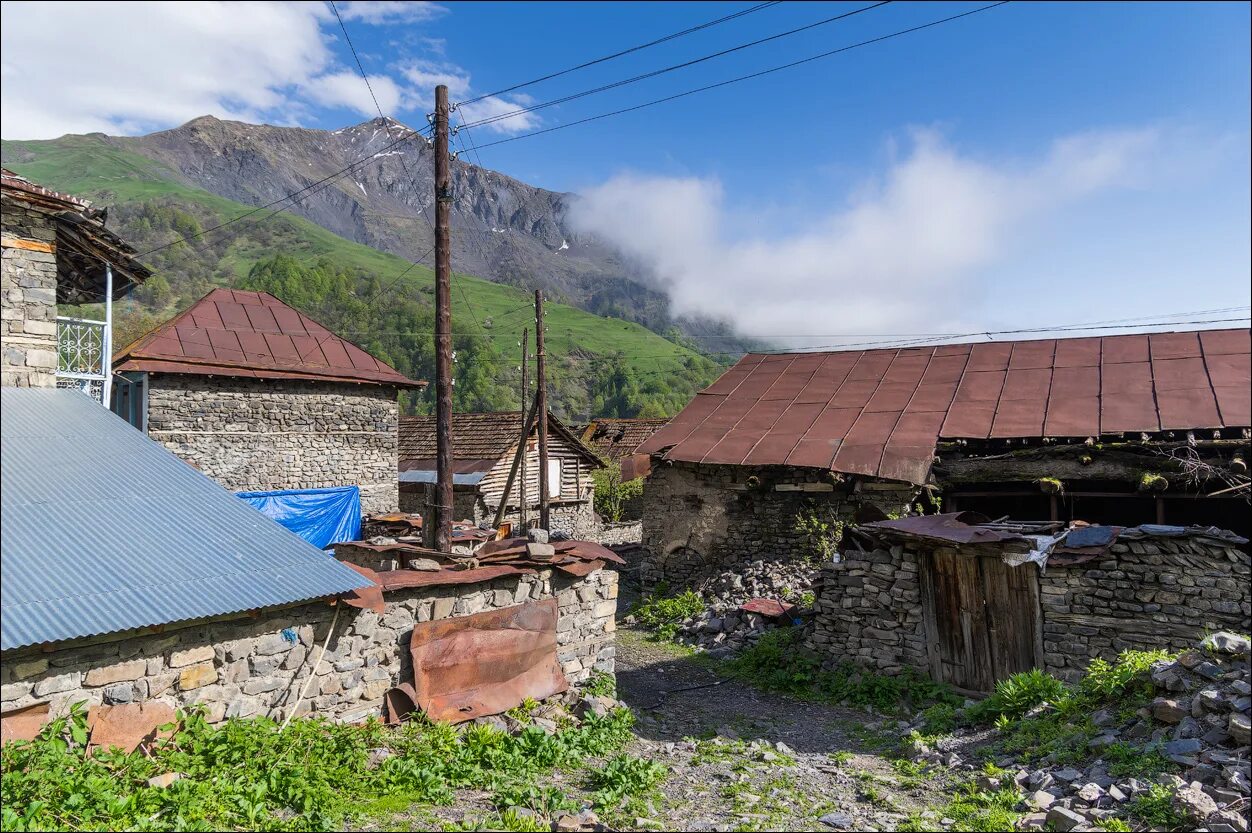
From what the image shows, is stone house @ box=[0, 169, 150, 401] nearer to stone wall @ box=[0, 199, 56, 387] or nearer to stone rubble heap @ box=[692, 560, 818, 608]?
stone wall @ box=[0, 199, 56, 387]

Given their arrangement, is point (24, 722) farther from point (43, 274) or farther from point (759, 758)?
point (759, 758)

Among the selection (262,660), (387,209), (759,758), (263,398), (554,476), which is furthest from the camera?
(387,209)

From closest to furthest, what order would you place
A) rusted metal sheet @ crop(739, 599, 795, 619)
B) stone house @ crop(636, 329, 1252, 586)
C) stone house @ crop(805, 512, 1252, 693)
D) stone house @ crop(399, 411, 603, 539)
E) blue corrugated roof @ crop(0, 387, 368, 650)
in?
blue corrugated roof @ crop(0, 387, 368, 650), stone house @ crop(805, 512, 1252, 693), stone house @ crop(636, 329, 1252, 586), rusted metal sheet @ crop(739, 599, 795, 619), stone house @ crop(399, 411, 603, 539)

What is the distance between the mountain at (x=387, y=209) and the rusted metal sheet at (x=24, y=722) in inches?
5044

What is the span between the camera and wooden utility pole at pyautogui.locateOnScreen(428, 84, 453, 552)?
34.5 feet

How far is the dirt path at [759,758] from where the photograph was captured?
5832 mm

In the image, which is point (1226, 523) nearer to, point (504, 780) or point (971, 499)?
point (971, 499)

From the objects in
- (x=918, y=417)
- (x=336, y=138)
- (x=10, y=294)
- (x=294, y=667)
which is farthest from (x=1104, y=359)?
(x=336, y=138)

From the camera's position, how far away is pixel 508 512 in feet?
80.9

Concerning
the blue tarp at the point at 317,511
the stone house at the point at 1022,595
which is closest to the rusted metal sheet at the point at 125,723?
the stone house at the point at 1022,595

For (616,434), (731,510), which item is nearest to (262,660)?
(731,510)

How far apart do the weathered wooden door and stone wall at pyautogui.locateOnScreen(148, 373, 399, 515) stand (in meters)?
16.1

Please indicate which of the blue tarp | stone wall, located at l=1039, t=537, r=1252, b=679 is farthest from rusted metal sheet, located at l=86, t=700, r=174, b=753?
the blue tarp

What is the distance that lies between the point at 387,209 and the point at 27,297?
189431 mm
